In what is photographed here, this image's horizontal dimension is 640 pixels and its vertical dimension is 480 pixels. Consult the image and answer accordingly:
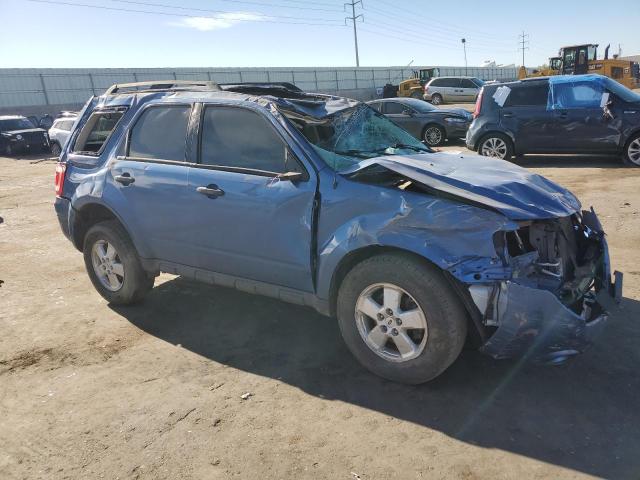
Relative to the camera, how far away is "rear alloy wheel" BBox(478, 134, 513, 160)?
441 inches

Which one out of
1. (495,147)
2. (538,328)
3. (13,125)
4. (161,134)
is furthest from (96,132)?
(13,125)

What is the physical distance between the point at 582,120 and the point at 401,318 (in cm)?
892

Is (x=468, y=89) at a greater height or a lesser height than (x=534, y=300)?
greater

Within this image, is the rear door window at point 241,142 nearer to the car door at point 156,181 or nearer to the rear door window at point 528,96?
the car door at point 156,181

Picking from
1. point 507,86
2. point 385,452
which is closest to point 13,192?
point 507,86

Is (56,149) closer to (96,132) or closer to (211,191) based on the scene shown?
(96,132)

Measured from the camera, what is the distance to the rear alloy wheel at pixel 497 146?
11195mm

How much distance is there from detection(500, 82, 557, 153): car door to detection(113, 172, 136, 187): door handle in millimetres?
8854

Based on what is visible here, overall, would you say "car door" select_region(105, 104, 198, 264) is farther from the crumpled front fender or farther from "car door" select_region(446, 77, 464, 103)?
"car door" select_region(446, 77, 464, 103)

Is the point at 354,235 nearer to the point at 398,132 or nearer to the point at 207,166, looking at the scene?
the point at 207,166

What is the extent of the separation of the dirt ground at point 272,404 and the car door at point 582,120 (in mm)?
6446

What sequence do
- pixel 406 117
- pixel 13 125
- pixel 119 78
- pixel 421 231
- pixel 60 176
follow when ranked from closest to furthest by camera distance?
pixel 421 231 < pixel 60 176 < pixel 406 117 < pixel 13 125 < pixel 119 78

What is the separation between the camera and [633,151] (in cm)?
1015

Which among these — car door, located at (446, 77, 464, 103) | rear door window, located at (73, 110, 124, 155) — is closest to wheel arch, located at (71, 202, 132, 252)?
rear door window, located at (73, 110, 124, 155)
